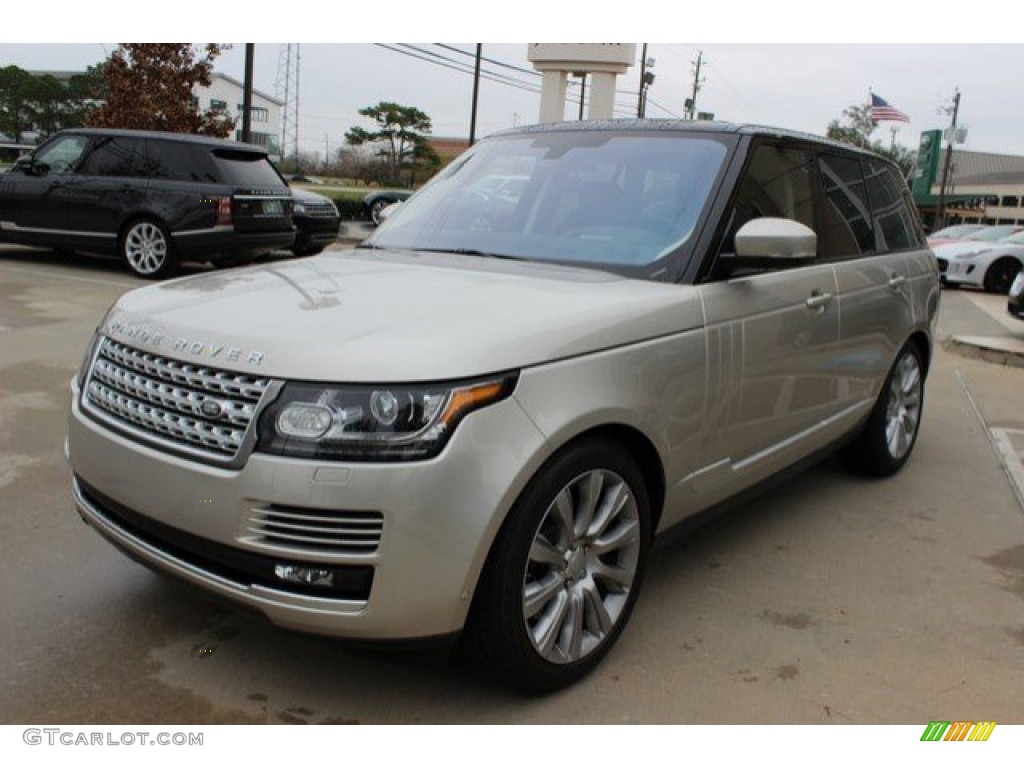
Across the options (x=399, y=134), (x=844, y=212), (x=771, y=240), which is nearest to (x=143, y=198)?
(x=844, y=212)

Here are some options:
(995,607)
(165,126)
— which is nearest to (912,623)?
(995,607)

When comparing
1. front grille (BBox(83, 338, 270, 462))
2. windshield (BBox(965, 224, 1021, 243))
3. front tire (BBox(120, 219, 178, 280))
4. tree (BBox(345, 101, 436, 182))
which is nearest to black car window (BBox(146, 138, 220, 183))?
front tire (BBox(120, 219, 178, 280))

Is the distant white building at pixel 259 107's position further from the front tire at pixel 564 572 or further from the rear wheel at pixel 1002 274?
the front tire at pixel 564 572

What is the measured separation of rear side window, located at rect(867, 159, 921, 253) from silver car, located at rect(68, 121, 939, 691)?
84cm

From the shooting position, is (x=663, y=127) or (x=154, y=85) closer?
(x=663, y=127)

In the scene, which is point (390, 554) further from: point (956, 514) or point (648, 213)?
point (956, 514)

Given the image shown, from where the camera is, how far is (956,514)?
4.46 m

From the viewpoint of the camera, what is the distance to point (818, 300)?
3.74 m

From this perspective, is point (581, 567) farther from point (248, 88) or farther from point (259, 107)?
point (259, 107)

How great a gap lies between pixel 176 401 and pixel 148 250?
9073mm

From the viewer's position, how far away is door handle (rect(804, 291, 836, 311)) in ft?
12.1

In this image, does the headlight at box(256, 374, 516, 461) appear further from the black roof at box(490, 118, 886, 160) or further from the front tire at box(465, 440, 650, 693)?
the black roof at box(490, 118, 886, 160)

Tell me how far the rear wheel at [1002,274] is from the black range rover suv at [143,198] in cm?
1361
